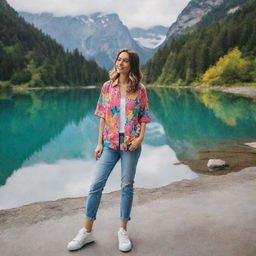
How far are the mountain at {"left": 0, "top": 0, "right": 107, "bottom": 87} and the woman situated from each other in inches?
3350

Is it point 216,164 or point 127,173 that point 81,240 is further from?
point 216,164

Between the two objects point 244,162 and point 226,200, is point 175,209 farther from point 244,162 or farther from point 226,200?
point 244,162

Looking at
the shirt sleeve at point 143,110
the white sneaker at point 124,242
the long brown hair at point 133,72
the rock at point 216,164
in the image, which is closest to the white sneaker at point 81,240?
the white sneaker at point 124,242

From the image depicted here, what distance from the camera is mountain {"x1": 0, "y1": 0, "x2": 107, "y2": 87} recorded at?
97.3 metres

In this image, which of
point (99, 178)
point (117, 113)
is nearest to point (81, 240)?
point (99, 178)

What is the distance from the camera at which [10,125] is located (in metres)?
25.8

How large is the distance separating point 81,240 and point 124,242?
0.59 meters

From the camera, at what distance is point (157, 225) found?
16.5 feet

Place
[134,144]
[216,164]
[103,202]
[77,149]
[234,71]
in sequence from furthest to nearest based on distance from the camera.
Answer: [234,71]
[77,149]
[216,164]
[103,202]
[134,144]

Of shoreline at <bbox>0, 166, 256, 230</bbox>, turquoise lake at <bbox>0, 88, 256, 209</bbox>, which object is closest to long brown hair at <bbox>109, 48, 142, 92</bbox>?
shoreline at <bbox>0, 166, 256, 230</bbox>

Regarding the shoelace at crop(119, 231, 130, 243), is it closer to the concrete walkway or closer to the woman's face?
the concrete walkway

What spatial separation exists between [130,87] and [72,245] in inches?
88.7

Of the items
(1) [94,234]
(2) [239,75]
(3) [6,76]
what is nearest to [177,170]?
(1) [94,234]

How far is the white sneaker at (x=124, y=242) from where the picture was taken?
13.7 feet
